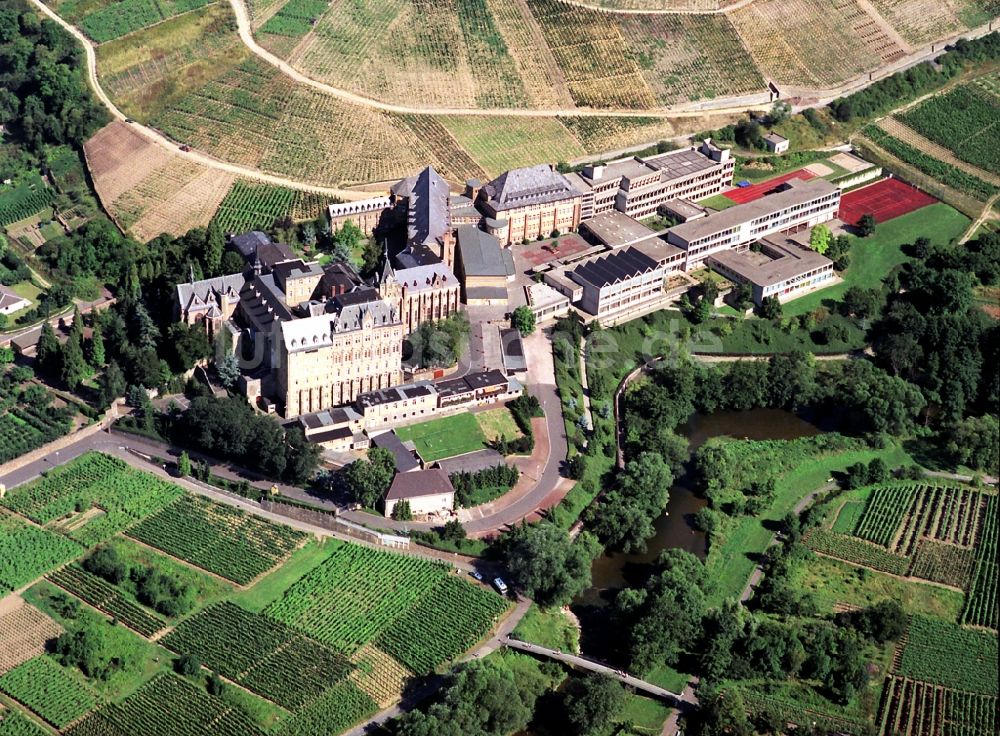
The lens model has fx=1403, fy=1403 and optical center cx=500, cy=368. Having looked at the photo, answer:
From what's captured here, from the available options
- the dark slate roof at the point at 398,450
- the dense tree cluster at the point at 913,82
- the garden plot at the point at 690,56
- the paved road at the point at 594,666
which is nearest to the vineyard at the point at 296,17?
the garden plot at the point at 690,56

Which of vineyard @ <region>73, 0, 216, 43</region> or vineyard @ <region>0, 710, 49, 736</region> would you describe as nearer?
vineyard @ <region>0, 710, 49, 736</region>

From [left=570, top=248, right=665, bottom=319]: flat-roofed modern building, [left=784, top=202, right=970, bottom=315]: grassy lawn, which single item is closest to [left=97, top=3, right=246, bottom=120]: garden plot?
[left=570, top=248, right=665, bottom=319]: flat-roofed modern building

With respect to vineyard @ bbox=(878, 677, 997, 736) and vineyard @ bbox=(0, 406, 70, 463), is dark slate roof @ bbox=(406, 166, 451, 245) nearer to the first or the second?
vineyard @ bbox=(0, 406, 70, 463)

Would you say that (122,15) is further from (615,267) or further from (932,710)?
(932,710)

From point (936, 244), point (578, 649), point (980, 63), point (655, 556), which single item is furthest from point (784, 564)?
point (980, 63)

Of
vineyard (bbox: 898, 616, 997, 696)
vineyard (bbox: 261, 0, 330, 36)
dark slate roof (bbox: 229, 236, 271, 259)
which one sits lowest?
vineyard (bbox: 898, 616, 997, 696)

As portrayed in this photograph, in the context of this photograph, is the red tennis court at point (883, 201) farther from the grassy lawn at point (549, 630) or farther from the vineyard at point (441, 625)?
the vineyard at point (441, 625)

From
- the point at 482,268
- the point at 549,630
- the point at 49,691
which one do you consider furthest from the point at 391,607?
the point at 482,268
